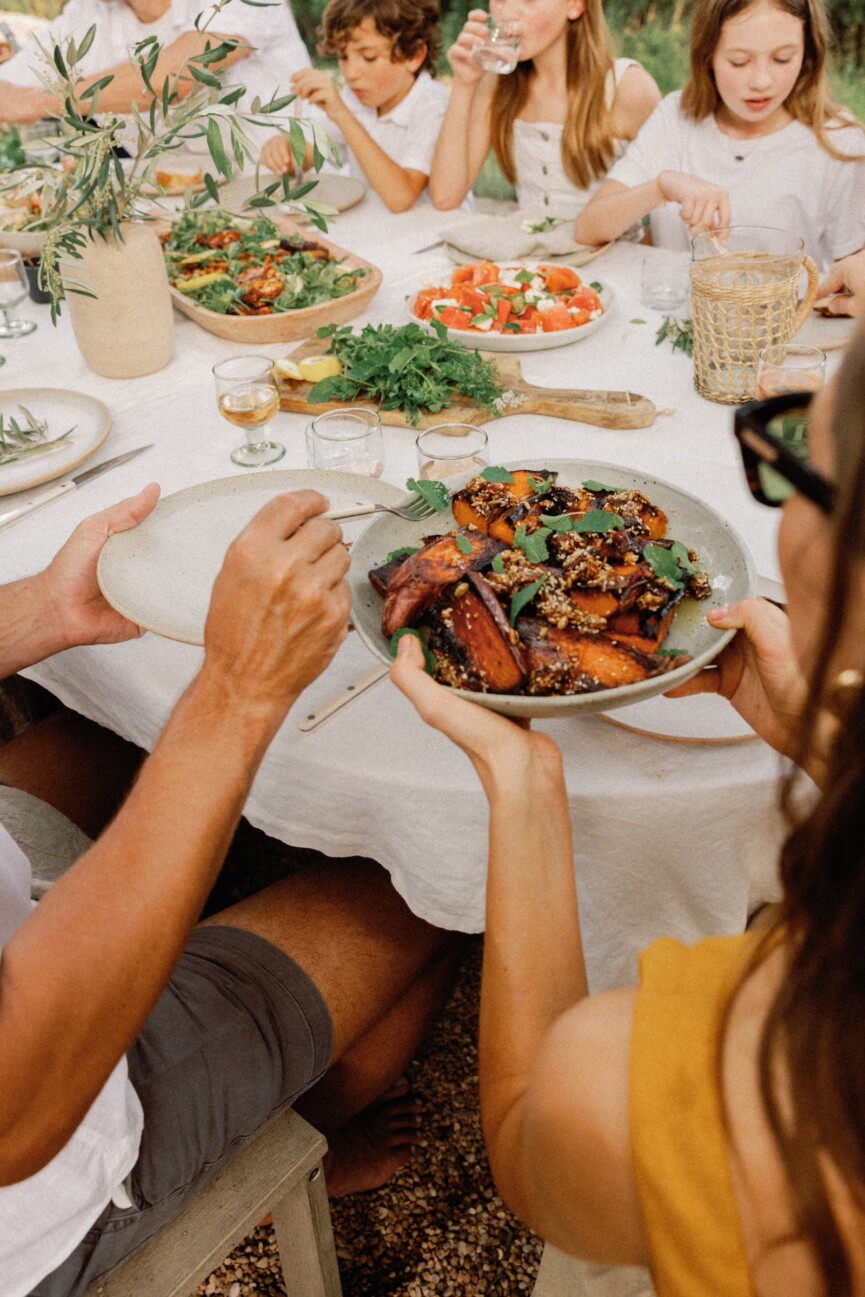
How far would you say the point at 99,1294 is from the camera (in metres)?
1.23

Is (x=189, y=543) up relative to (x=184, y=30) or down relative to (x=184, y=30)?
down

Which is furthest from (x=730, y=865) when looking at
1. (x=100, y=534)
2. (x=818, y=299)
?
(x=818, y=299)

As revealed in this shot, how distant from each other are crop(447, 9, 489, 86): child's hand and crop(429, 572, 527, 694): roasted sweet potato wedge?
2799 mm

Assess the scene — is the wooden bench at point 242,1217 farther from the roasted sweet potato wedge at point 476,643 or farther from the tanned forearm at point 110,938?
the roasted sweet potato wedge at point 476,643

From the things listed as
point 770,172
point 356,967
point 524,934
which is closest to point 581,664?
point 524,934

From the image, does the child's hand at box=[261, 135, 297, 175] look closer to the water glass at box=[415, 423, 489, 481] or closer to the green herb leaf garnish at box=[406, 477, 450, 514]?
the water glass at box=[415, 423, 489, 481]

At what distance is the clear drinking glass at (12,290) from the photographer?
9.01 feet

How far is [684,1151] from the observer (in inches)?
30.0

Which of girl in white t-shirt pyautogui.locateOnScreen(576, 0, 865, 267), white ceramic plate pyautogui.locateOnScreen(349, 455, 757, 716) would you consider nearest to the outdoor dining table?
white ceramic plate pyautogui.locateOnScreen(349, 455, 757, 716)

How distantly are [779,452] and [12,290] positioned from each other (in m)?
2.73

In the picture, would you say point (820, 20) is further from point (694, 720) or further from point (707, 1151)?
point (707, 1151)

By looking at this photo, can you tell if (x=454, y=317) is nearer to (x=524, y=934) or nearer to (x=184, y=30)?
(x=524, y=934)

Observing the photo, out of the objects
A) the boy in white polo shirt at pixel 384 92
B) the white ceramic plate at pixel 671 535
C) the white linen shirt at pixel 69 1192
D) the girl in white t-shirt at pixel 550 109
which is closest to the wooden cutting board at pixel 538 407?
the white ceramic plate at pixel 671 535

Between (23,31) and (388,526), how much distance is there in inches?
298
